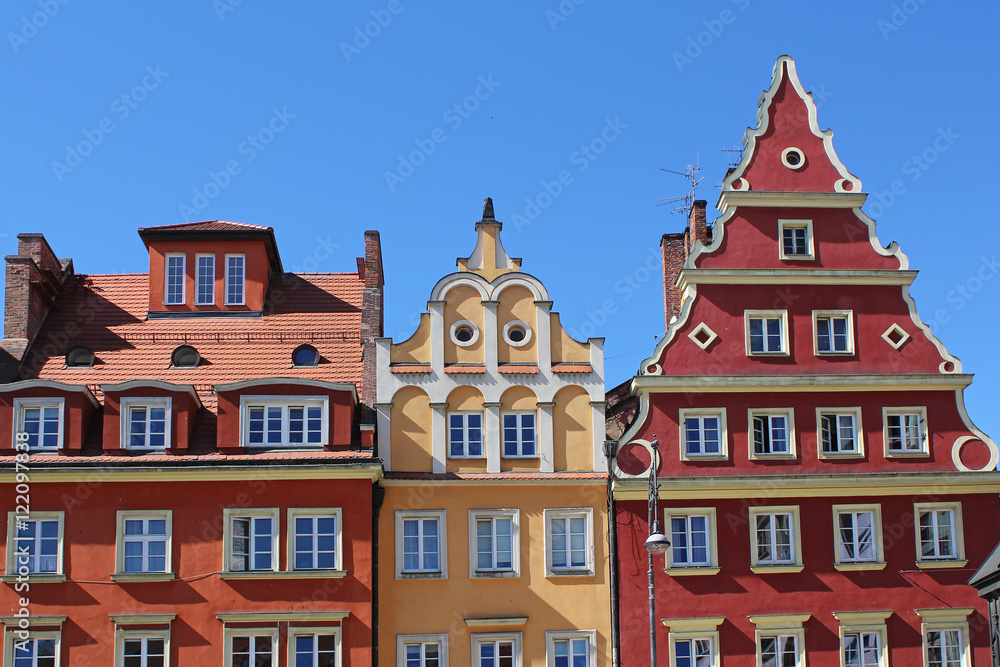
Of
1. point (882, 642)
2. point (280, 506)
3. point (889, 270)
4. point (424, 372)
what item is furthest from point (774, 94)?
point (280, 506)

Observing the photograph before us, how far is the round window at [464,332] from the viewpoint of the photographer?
4338cm

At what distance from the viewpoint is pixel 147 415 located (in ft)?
135

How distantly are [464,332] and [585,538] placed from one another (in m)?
7.39

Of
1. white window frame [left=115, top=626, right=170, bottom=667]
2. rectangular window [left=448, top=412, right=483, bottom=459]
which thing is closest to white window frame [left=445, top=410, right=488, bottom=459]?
rectangular window [left=448, top=412, right=483, bottom=459]

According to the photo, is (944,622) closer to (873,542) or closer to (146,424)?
(873,542)

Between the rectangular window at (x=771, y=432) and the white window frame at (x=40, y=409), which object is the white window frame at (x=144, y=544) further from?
the rectangular window at (x=771, y=432)

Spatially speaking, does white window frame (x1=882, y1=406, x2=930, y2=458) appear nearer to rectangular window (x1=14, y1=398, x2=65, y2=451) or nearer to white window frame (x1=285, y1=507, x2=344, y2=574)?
white window frame (x1=285, y1=507, x2=344, y2=574)

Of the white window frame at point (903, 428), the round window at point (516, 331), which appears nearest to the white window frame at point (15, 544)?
the round window at point (516, 331)

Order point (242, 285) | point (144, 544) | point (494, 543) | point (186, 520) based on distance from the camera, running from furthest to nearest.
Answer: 1. point (242, 285)
2. point (494, 543)
3. point (186, 520)
4. point (144, 544)

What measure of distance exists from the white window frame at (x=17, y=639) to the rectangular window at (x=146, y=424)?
5671 mm

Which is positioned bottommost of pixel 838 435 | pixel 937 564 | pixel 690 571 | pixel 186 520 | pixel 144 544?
pixel 690 571

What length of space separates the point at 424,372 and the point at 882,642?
1582cm

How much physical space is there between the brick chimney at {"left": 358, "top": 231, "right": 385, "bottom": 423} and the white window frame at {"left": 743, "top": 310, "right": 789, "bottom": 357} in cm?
1159

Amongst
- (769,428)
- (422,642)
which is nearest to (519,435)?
(422,642)
